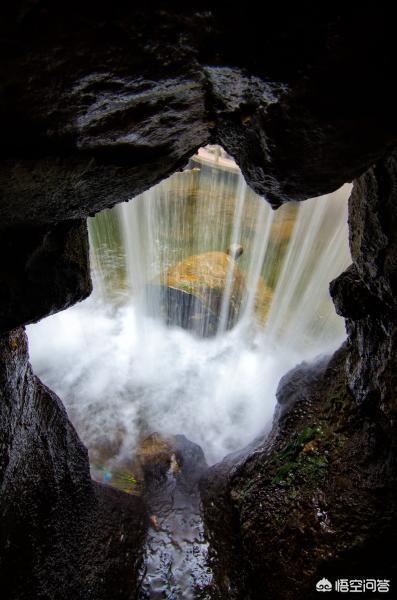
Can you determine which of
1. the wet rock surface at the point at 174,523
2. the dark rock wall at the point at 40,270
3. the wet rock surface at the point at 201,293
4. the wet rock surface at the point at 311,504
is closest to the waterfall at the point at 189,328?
the wet rock surface at the point at 201,293

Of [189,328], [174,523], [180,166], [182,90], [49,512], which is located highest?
[180,166]

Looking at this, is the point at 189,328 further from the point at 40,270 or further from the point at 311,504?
the point at 40,270

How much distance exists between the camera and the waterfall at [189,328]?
772 cm

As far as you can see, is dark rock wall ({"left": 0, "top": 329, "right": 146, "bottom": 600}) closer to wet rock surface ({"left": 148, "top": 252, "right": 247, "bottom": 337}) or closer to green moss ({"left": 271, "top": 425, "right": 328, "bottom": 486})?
green moss ({"left": 271, "top": 425, "right": 328, "bottom": 486})

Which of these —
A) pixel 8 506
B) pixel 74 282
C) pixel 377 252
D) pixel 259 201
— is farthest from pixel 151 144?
pixel 259 201

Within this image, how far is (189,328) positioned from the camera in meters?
10.3

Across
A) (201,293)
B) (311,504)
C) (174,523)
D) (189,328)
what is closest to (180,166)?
(311,504)

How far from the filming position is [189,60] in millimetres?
1547

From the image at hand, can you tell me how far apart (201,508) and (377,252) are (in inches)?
173

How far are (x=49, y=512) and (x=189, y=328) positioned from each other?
7.22m

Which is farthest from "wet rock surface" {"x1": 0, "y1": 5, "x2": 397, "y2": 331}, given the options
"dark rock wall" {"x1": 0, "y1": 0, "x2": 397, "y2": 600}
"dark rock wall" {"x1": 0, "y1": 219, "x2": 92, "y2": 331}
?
"dark rock wall" {"x1": 0, "y1": 219, "x2": 92, "y2": 331}

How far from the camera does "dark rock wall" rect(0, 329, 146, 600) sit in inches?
112

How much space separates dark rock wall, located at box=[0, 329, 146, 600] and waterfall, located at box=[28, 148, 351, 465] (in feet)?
7.70

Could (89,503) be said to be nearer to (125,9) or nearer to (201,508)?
(201,508)
